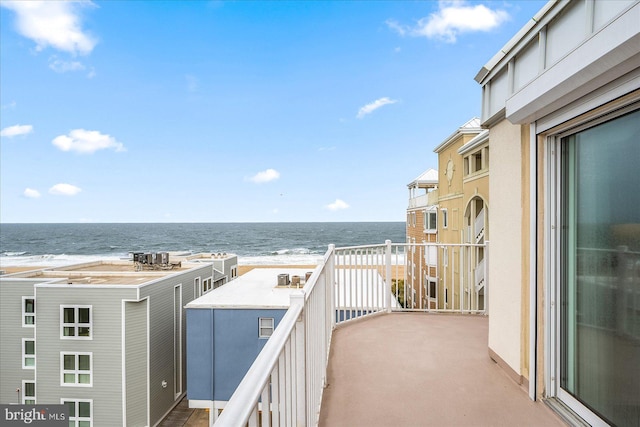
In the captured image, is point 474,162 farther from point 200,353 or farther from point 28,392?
point 28,392

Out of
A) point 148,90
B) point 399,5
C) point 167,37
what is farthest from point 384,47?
point 148,90

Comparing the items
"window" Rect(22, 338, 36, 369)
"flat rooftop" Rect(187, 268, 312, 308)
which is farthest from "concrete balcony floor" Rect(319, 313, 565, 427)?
"window" Rect(22, 338, 36, 369)

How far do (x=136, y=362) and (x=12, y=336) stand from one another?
4.27 metres

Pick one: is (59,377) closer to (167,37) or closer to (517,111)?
(517,111)

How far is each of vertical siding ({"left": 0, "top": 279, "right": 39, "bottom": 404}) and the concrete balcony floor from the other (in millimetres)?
11511

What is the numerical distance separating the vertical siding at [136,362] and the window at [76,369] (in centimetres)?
119

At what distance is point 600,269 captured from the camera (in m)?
1.75

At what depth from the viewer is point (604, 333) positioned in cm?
173

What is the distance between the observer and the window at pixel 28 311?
33.5 feet

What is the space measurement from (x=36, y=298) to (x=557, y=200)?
40.8ft

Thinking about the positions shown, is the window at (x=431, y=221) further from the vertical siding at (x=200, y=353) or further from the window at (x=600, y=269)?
the window at (x=600, y=269)

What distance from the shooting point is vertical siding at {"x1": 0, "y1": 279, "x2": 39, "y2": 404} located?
10.1 metres

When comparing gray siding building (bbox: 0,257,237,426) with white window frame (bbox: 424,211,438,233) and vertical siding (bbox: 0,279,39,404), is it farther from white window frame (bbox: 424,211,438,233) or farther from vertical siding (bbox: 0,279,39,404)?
white window frame (bbox: 424,211,438,233)

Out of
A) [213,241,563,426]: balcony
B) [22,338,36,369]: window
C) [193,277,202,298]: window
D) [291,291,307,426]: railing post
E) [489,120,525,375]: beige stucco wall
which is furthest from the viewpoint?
[193,277,202,298]: window
